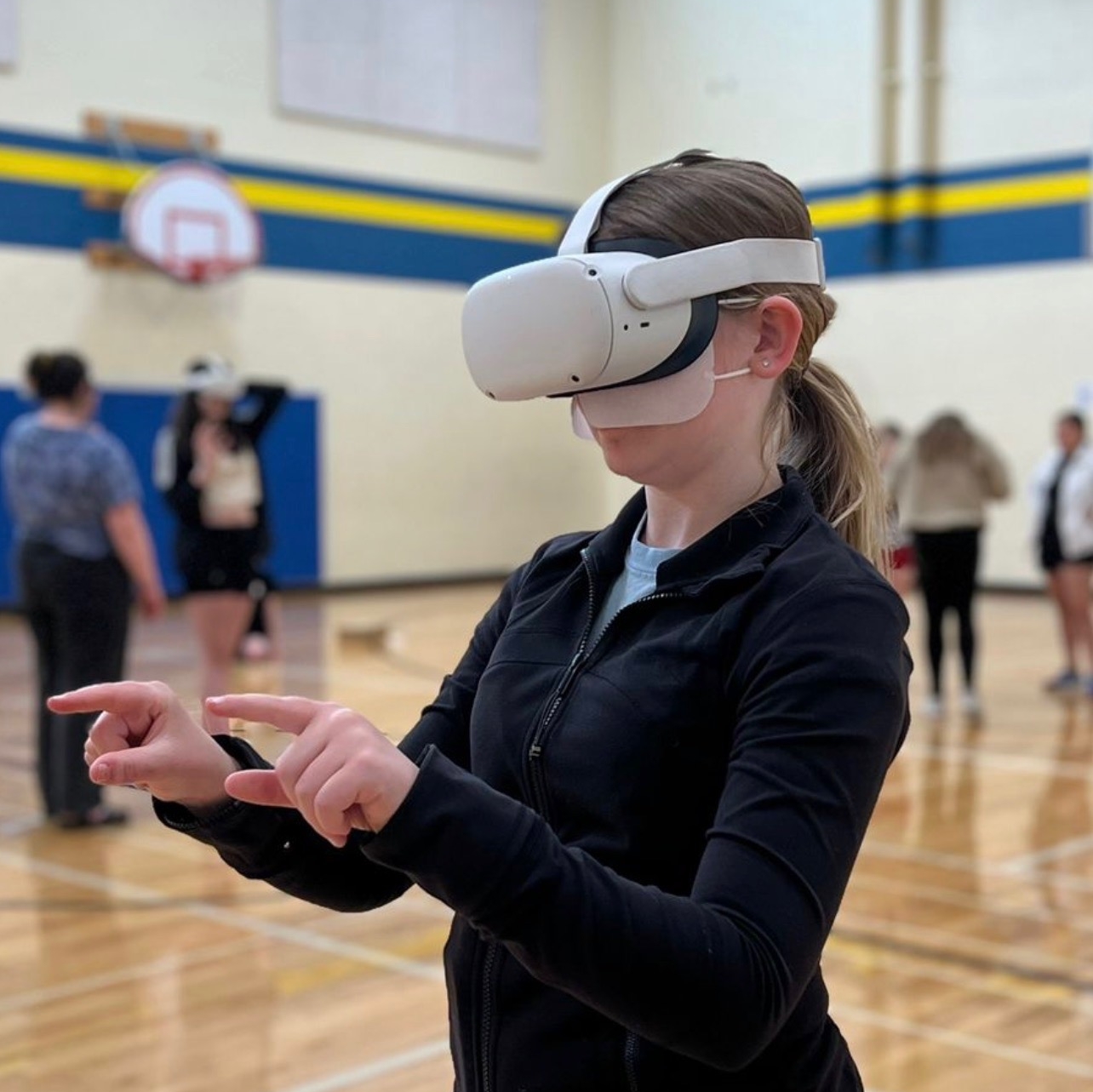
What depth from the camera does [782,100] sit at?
15445mm

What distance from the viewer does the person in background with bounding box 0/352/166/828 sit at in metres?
5.43

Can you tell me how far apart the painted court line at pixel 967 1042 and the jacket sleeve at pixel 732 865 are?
253 cm

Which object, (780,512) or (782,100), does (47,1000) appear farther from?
(782,100)

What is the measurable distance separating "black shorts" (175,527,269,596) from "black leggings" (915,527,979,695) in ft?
11.3

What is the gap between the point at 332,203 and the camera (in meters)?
14.7

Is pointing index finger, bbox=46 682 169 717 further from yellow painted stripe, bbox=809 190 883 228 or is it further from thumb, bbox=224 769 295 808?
yellow painted stripe, bbox=809 190 883 228

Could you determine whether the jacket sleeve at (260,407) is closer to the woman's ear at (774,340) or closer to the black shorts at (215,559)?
the black shorts at (215,559)

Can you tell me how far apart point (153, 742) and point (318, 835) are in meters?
0.20

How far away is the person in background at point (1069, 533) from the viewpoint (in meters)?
8.73

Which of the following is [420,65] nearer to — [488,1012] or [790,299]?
[790,299]

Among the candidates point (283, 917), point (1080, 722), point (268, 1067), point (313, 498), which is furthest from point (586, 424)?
point (313, 498)

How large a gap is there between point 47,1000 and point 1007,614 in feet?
35.1

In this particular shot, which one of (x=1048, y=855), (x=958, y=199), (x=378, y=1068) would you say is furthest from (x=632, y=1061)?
(x=958, y=199)

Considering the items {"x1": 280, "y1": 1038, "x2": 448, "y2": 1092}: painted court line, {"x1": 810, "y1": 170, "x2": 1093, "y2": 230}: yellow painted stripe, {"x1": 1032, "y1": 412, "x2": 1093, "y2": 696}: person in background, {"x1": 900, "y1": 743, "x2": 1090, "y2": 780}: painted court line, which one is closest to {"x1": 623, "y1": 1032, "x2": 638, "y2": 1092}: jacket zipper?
{"x1": 280, "y1": 1038, "x2": 448, "y2": 1092}: painted court line
